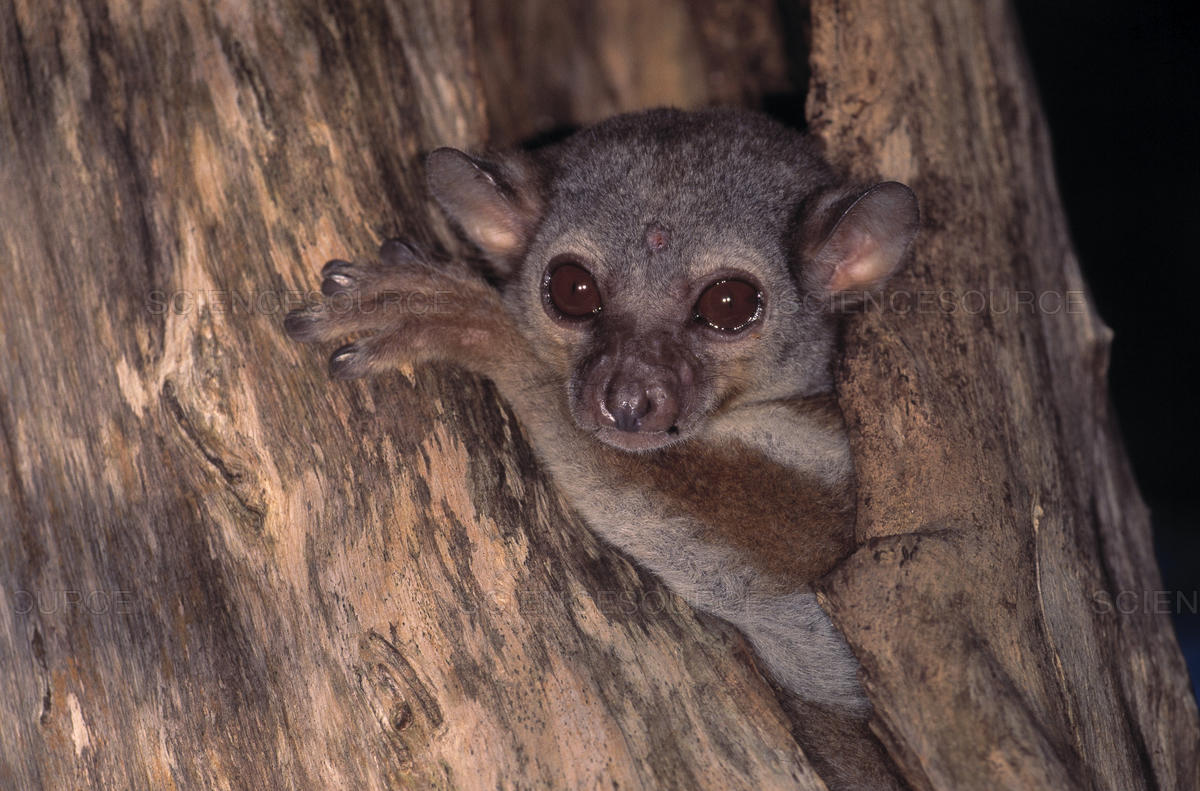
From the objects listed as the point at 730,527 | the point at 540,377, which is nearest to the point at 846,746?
the point at 730,527

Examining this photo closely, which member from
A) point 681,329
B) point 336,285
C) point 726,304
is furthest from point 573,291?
point 336,285

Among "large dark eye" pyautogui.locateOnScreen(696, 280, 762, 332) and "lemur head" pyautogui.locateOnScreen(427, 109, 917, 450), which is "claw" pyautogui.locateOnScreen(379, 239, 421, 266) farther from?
"large dark eye" pyautogui.locateOnScreen(696, 280, 762, 332)

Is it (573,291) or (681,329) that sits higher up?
(573,291)

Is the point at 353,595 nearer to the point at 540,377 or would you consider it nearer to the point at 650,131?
the point at 540,377

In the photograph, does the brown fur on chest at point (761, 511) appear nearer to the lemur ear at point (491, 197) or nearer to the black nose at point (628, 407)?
the black nose at point (628, 407)

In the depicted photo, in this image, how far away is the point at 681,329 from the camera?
2.93 m

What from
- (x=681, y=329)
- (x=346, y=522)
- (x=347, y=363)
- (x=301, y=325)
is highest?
(x=301, y=325)

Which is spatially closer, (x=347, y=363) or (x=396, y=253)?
(x=347, y=363)

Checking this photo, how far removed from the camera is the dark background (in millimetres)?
4887

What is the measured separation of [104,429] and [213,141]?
31.1 inches

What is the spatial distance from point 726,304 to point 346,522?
4.04 ft

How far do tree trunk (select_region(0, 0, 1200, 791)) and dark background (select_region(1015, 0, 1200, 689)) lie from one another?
2481 millimetres

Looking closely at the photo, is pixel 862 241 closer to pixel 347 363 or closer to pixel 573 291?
pixel 573 291

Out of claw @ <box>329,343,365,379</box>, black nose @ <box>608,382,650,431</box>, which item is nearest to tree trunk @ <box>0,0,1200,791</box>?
claw @ <box>329,343,365,379</box>
